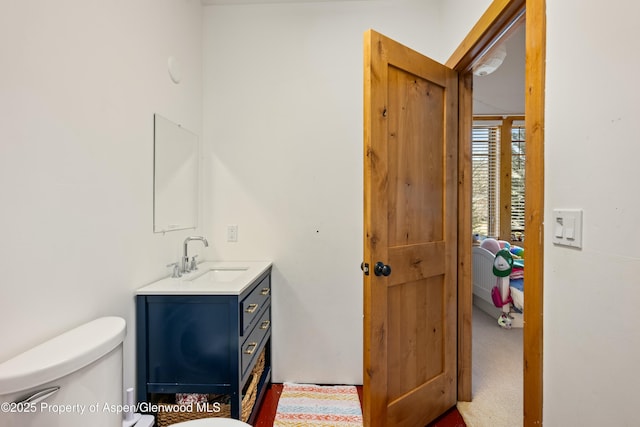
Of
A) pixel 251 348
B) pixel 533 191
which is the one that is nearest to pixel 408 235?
pixel 533 191

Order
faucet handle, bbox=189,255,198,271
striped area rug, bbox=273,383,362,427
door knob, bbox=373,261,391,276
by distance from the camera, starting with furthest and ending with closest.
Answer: faucet handle, bbox=189,255,198,271
striped area rug, bbox=273,383,362,427
door knob, bbox=373,261,391,276

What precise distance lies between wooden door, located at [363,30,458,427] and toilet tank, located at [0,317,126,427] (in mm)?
1007

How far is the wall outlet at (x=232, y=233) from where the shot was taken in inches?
83.7

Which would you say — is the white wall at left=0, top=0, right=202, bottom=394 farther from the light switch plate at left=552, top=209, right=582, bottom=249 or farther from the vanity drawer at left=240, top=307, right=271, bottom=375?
the light switch plate at left=552, top=209, right=582, bottom=249

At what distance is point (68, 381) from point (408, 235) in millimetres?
1418

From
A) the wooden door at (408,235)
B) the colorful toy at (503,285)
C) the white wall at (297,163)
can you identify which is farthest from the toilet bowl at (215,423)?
the colorful toy at (503,285)

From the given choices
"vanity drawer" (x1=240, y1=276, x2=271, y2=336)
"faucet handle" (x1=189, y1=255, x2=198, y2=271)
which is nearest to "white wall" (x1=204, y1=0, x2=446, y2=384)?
"vanity drawer" (x1=240, y1=276, x2=271, y2=336)

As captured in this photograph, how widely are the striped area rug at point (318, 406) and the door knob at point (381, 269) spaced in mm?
1001

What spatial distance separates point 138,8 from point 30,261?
1.29 metres

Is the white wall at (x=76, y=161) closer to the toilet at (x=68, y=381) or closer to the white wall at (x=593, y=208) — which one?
the toilet at (x=68, y=381)

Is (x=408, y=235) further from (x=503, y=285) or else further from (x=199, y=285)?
(x=503, y=285)

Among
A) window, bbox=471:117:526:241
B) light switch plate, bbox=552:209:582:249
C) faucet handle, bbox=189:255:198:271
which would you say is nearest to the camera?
light switch plate, bbox=552:209:582:249

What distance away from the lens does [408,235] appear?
152 cm

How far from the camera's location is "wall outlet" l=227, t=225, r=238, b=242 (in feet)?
6.97
